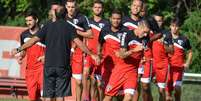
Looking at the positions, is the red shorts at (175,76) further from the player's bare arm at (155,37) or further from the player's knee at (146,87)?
the player's bare arm at (155,37)

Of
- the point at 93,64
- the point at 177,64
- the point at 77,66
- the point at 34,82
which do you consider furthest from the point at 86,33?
the point at 177,64

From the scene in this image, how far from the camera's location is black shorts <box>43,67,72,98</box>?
15.8 meters

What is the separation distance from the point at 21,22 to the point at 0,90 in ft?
23.0

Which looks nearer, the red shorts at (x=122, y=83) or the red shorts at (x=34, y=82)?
the red shorts at (x=122, y=83)

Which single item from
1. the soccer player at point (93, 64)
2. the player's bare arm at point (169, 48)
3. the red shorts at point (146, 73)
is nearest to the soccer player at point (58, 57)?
the soccer player at point (93, 64)

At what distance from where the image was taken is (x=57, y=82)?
1581 centimetres

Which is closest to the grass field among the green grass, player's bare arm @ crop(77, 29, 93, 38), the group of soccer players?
the green grass

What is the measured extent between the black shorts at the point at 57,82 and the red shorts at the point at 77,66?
3.03 metres

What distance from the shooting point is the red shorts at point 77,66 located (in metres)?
18.9

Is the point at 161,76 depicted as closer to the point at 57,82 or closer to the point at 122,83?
the point at 122,83

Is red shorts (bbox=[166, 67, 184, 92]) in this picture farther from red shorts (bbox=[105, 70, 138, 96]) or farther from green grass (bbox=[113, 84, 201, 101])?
red shorts (bbox=[105, 70, 138, 96])

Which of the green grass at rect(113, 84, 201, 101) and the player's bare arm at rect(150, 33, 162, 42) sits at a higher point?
the player's bare arm at rect(150, 33, 162, 42)

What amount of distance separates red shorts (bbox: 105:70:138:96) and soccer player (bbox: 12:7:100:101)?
121cm

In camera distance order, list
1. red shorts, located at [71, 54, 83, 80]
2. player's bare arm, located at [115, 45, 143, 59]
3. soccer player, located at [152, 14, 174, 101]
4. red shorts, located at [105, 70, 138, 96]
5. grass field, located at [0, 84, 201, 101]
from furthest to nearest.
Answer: grass field, located at [0, 84, 201, 101] < soccer player, located at [152, 14, 174, 101] < red shorts, located at [71, 54, 83, 80] < red shorts, located at [105, 70, 138, 96] < player's bare arm, located at [115, 45, 143, 59]
